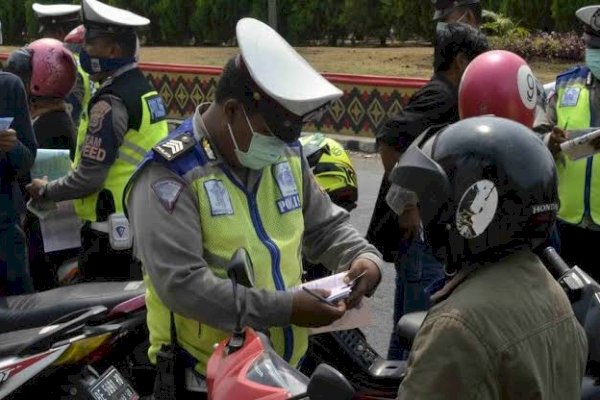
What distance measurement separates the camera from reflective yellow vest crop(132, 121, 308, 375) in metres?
3.13

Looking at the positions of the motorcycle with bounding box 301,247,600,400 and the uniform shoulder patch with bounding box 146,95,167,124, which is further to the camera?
the uniform shoulder patch with bounding box 146,95,167,124

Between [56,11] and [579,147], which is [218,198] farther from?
[56,11]

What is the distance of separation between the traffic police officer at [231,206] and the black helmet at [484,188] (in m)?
0.92

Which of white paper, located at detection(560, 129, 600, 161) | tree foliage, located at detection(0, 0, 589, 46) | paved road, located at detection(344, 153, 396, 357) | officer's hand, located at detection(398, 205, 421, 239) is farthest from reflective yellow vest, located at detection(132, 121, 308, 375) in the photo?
tree foliage, located at detection(0, 0, 589, 46)

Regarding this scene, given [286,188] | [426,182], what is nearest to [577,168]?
[286,188]

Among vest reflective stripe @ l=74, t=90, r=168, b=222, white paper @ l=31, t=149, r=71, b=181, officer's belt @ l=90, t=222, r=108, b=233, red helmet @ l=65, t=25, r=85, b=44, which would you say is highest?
vest reflective stripe @ l=74, t=90, r=168, b=222

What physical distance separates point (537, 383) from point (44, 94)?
4.18m

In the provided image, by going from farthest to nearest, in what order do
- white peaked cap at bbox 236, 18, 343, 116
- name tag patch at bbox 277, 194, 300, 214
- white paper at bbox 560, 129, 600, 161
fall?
white paper at bbox 560, 129, 600, 161 → name tag patch at bbox 277, 194, 300, 214 → white peaked cap at bbox 236, 18, 343, 116

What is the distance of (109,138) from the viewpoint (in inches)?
192

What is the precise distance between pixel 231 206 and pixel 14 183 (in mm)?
2178

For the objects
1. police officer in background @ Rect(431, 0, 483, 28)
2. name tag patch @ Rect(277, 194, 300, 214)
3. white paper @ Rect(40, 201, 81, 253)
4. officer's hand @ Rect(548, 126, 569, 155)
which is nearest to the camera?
name tag patch @ Rect(277, 194, 300, 214)

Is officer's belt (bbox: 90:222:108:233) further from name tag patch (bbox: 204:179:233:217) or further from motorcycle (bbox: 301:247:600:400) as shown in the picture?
name tag patch (bbox: 204:179:233:217)

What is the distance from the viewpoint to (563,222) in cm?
480

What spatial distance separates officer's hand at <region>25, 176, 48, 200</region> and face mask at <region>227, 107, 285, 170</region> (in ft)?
7.26
